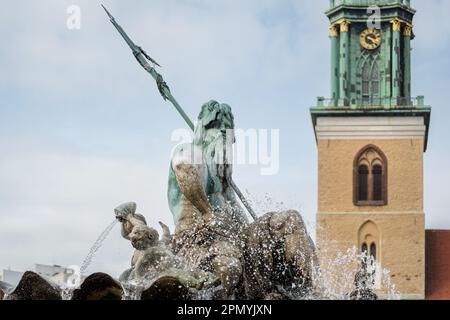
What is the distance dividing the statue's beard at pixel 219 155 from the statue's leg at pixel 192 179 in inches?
5.2

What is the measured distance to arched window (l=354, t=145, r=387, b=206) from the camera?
53.9m

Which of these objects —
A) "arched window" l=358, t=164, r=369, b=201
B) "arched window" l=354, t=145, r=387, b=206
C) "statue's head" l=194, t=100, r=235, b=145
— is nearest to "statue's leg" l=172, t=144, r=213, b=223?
"statue's head" l=194, t=100, r=235, b=145

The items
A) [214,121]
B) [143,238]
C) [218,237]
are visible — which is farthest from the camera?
[214,121]

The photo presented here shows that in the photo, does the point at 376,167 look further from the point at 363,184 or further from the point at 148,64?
the point at 148,64

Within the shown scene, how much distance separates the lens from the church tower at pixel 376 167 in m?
53.5

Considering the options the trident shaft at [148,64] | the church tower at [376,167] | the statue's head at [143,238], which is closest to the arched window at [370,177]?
the church tower at [376,167]

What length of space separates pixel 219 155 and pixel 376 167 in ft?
148

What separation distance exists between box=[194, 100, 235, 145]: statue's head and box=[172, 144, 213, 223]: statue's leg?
249 mm

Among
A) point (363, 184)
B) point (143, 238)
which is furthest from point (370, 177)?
point (143, 238)

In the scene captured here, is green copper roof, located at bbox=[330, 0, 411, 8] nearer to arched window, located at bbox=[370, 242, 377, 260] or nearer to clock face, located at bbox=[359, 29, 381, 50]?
clock face, located at bbox=[359, 29, 381, 50]

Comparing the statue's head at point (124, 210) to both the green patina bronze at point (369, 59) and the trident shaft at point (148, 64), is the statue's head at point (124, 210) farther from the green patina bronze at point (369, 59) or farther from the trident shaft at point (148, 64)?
the green patina bronze at point (369, 59)

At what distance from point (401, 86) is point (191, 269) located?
46498mm

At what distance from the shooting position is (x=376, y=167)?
54.2 metres
